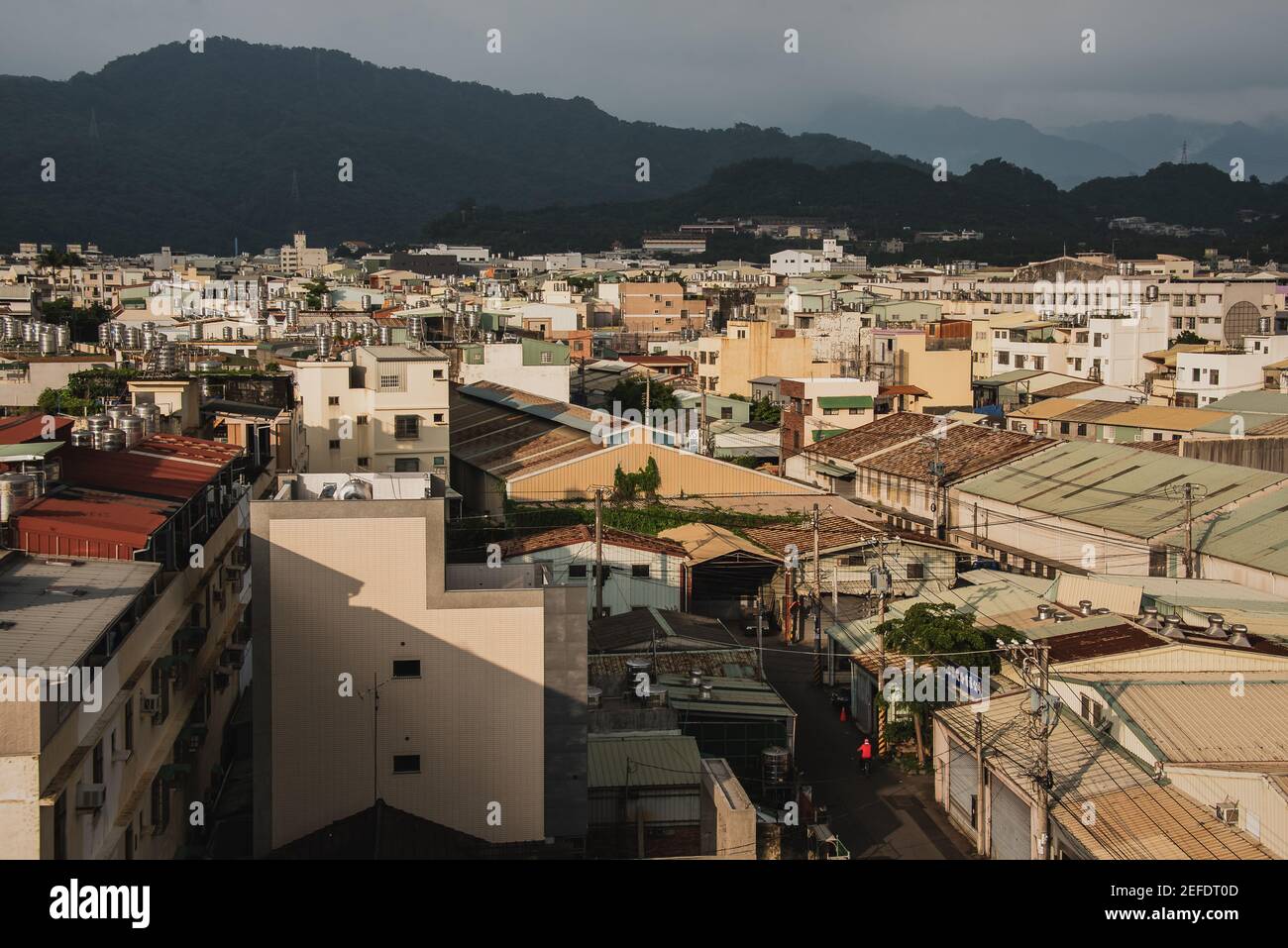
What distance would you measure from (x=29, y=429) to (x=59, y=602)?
6.23 m

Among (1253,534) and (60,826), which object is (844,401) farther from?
(60,826)

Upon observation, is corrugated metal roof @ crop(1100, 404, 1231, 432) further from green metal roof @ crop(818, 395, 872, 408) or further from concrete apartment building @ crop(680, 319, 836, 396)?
concrete apartment building @ crop(680, 319, 836, 396)

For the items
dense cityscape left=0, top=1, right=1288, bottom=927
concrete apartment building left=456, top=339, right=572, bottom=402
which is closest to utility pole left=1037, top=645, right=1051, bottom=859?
dense cityscape left=0, top=1, right=1288, bottom=927

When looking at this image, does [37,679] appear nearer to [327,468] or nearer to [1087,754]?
[1087,754]

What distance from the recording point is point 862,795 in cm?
1170

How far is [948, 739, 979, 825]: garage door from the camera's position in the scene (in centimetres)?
1098

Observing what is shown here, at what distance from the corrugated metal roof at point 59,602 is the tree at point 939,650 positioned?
667 cm

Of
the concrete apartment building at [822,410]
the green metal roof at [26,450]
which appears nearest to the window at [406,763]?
the green metal roof at [26,450]

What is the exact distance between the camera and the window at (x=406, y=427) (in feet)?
65.0

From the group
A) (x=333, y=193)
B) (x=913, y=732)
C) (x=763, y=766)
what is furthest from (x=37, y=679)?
(x=333, y=193)

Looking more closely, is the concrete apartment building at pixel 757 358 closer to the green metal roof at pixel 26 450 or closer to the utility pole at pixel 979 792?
the utility pole at pixel 979 792

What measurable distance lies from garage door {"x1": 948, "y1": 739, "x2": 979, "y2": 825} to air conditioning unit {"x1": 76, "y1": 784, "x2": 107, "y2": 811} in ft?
21.2

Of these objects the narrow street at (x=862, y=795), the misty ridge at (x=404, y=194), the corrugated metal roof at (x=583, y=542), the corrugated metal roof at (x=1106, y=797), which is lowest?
the narrow street at (x=862, y=795)

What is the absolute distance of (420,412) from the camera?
19.9m
